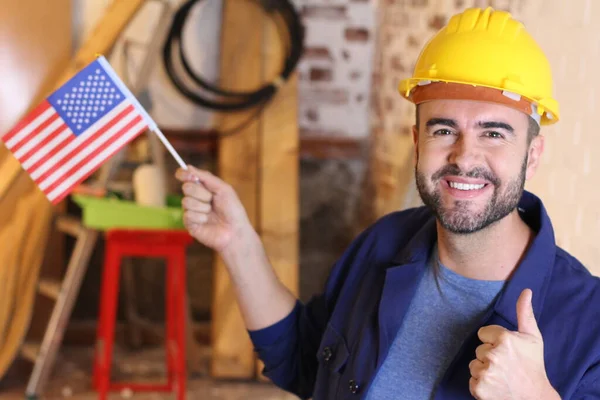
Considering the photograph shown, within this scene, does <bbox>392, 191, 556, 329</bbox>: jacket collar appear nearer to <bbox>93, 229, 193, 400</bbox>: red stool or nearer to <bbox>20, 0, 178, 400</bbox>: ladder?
<bbox>93, 229, 193, 400</bbox>: red stool

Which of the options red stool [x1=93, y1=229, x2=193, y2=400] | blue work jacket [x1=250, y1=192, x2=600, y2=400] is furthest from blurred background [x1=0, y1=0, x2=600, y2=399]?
blue work jacket [x1=250, y1=192, x2=600, y2=400]

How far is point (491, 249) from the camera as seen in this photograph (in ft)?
5.50

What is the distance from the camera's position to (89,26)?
407 cm

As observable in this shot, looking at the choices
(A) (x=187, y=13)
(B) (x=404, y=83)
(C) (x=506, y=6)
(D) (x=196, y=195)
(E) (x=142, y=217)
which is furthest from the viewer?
(A) (x=187, y=13)

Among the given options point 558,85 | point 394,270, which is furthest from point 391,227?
point 558,85

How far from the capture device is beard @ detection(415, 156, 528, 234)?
1.62 m

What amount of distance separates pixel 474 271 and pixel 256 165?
7.78 ft

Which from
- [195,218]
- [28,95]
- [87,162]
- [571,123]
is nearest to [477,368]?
[195,218]

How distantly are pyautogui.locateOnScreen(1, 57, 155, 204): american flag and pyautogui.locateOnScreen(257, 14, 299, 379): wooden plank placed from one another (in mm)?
1849

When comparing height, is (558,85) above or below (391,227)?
above

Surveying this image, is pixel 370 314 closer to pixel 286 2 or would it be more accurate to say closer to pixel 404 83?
pixel 404 83

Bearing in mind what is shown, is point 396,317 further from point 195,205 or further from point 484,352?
point 195,205

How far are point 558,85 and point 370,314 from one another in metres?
0.88

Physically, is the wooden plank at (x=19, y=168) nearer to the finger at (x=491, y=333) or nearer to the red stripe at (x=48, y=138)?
the red stripe at (x=48, y=138)
